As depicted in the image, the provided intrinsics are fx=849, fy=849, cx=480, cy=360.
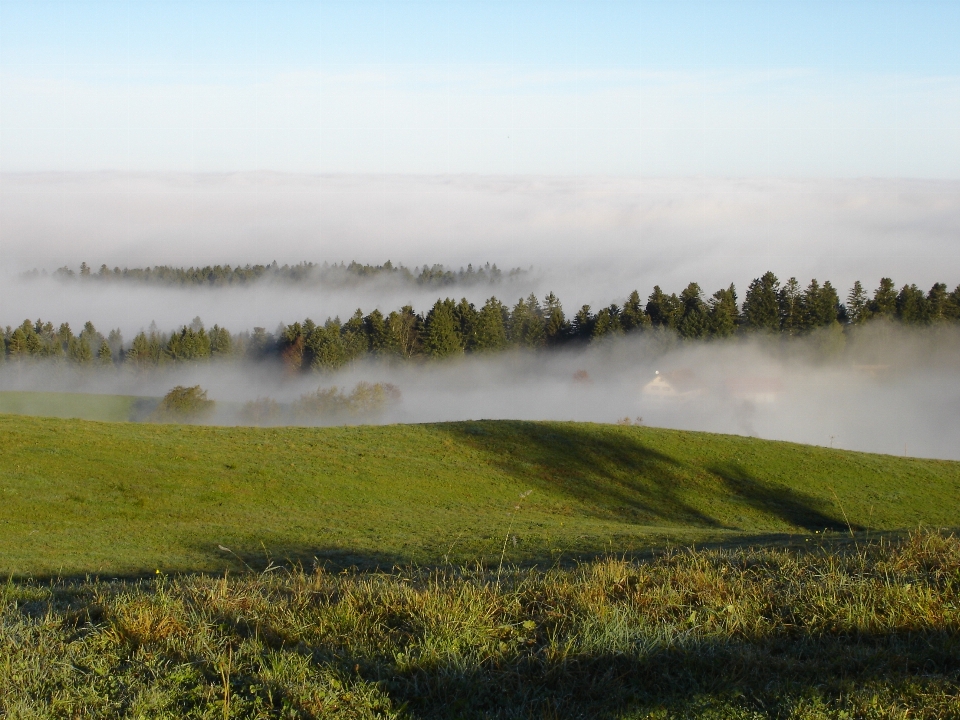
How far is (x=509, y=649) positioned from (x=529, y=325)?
96.1 meters

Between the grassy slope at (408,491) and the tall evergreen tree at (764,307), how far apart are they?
60421 mm

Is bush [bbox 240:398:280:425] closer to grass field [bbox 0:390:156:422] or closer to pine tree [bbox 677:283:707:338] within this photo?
grass field [bbox 0:390:156:422]

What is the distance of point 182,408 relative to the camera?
255 ft

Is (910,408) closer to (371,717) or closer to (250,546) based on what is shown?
(250,546)

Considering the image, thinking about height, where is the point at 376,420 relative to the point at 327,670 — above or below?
below

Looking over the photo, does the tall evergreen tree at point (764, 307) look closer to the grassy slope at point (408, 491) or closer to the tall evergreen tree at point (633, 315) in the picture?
the tall evergreen tree at point (633, 315)

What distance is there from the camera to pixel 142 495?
22406mm

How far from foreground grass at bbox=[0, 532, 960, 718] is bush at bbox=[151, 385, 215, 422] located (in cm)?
7498

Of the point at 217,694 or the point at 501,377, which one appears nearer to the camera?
the point at 217,694

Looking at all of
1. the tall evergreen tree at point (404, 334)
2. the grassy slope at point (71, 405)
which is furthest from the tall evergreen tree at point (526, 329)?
the grassy slope at point (71, 405)

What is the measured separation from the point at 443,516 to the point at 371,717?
17.8m

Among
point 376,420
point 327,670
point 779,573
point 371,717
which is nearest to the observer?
point 371,717

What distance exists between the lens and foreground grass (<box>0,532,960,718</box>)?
466 cm

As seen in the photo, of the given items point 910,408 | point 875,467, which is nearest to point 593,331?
point 910,408
